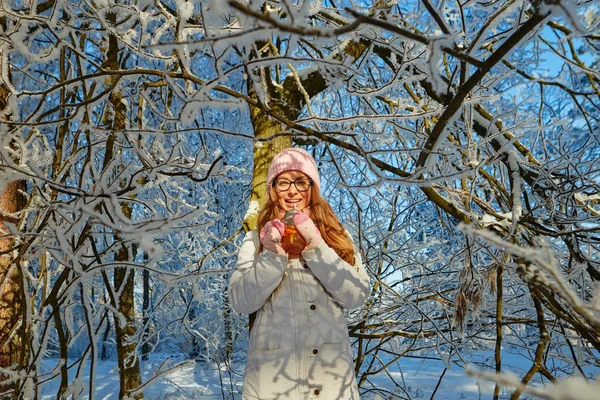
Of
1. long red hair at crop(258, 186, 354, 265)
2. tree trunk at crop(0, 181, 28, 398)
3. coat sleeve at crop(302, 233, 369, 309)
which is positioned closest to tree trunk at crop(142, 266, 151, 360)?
tree trunk at crop(0, 181, 28, 398)

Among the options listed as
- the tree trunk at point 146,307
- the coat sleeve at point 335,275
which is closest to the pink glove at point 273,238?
the coat sleeve at point 335,275

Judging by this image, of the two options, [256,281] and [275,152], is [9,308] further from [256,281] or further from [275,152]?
[275,152]

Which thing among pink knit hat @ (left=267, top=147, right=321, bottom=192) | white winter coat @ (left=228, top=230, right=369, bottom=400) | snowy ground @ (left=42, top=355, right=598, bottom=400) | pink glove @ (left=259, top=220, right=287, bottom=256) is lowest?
snowy ground @ (left=42, top=355, right=598, bottom=400)

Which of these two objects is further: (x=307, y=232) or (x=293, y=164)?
(x=293, y=164)

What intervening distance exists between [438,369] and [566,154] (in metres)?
7.00

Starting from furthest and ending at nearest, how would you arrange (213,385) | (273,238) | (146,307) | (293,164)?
(146,307), (213,385), (293,164), (273,238)

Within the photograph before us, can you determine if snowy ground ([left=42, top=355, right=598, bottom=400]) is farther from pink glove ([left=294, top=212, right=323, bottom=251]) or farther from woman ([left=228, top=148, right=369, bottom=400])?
pink glove ([left=294, top=212, right=323, bottom=251])

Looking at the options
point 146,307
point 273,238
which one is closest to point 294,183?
point 273,238

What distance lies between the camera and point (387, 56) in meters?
2.49

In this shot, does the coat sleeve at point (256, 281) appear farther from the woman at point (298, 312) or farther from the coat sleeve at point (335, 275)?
the coat sleeve at point (335, 275)

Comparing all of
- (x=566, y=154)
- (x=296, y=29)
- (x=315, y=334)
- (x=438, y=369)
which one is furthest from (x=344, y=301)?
(x=438, y=369)

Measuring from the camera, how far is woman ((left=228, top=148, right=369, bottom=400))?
5.86 ft

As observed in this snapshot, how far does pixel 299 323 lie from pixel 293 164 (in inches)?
26.7

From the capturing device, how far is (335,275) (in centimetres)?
184
